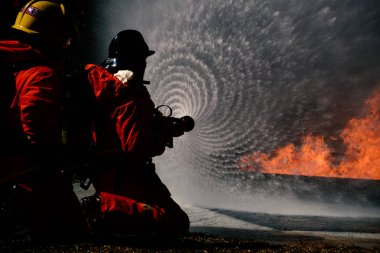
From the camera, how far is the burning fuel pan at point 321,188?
307 inches

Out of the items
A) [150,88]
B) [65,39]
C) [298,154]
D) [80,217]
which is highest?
[150,88]

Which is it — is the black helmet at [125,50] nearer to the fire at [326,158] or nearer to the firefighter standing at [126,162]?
the firefighter standing at [126,162]

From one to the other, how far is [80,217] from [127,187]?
0.49 m

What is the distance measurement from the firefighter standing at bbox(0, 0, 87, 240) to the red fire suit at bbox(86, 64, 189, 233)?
357 millimetres

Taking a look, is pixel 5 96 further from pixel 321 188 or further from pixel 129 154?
pixel 321 188

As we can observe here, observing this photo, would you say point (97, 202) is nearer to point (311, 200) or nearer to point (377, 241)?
point (377, 241)

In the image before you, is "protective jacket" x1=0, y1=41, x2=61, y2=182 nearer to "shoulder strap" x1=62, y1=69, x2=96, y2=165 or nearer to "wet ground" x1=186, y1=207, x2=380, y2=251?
"shoulder strap" x1=62, y1=69, x2=96, y2=165

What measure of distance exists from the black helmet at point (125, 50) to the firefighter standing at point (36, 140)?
68cm

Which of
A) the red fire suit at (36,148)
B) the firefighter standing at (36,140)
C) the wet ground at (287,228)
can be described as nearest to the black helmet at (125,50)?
the firefighter standing at (36,140)

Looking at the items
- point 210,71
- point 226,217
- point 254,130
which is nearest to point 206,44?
point 210,71

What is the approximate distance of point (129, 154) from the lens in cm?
311

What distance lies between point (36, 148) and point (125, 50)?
Answer: 1.50 metres

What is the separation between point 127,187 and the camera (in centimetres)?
320

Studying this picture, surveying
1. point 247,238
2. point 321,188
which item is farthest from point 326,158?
point 247,238
